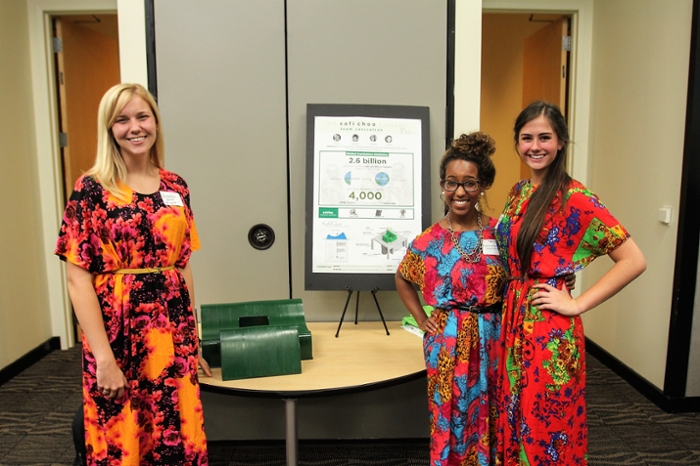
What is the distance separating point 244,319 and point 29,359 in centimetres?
246

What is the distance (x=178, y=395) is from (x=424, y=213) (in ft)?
3.78

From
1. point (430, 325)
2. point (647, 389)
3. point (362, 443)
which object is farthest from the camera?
point (647, 389)

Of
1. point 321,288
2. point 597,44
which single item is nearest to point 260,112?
point 321,288

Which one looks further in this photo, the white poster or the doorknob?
the doorknob

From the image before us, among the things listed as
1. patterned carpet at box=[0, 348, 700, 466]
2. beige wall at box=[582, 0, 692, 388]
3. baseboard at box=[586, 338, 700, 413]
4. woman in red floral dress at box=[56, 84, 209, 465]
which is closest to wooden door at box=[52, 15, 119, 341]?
patterned carpet at box=[0, 348, 700, 466]

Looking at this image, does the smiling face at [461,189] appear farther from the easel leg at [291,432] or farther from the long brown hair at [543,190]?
the easel leg at [291,432]

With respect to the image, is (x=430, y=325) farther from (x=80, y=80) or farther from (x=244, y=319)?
(x=80, y=80)

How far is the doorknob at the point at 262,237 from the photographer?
2.21 m

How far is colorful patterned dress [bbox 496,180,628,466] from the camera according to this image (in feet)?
4.72

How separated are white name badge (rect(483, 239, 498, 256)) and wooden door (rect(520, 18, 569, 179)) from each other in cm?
236

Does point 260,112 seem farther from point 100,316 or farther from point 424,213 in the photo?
point 100,316

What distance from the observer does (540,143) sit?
1468 mm

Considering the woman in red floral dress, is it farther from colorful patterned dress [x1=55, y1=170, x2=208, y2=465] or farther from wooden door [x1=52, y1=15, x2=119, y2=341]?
wooden door [x1=52, y1=15, x2=119, y2=341]

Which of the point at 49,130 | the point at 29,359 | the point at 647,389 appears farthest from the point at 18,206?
the point at 647,389
